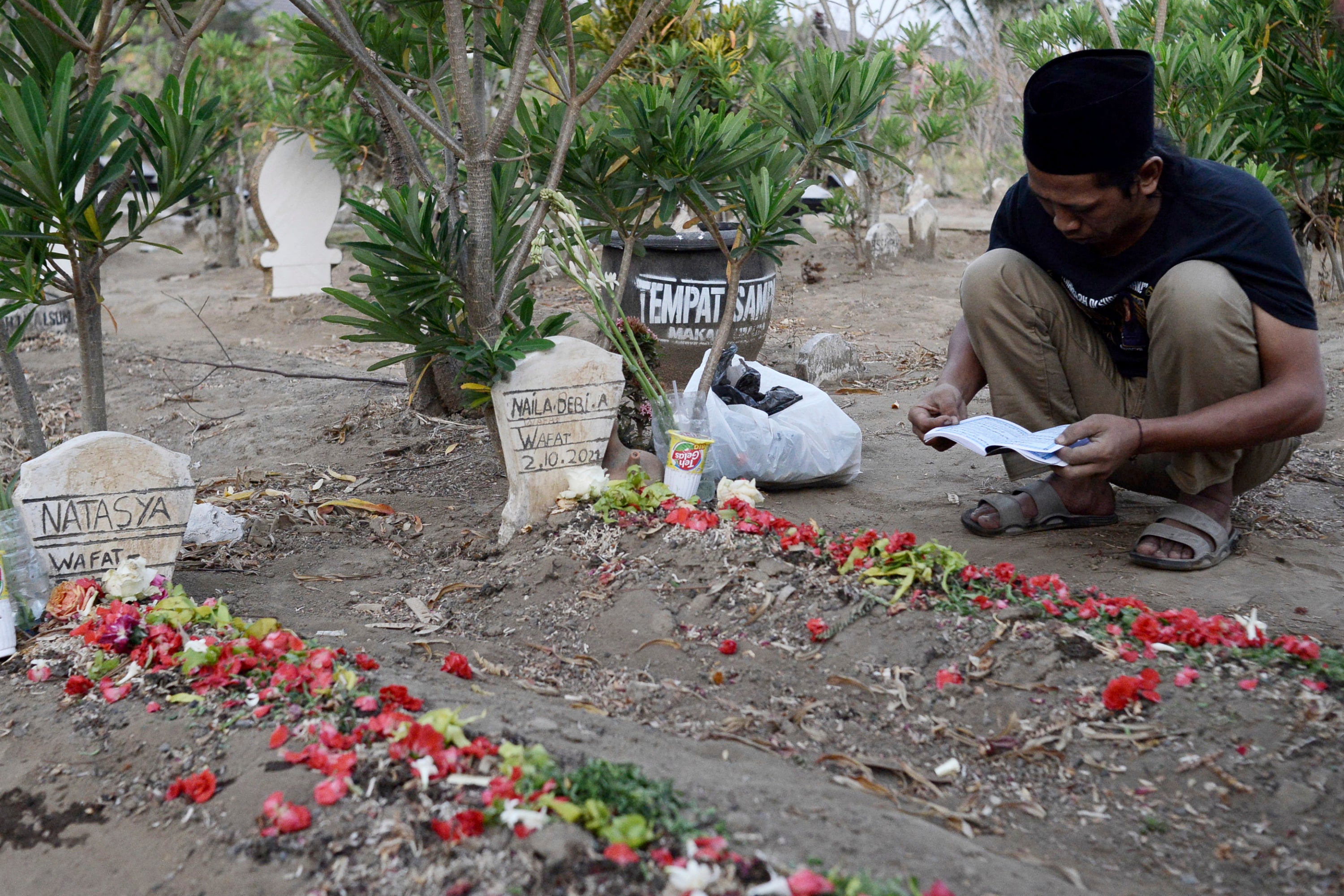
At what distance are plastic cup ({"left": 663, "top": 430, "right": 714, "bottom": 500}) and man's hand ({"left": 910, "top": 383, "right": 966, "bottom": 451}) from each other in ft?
1.89

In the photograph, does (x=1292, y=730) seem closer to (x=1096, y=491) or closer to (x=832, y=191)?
(x=1096, y=491)

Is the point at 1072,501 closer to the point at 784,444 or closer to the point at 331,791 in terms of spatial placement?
the point at 784,444

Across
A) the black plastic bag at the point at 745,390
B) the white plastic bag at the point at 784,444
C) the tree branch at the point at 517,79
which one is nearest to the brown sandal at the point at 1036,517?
the white plastic bag at the point at 784,444

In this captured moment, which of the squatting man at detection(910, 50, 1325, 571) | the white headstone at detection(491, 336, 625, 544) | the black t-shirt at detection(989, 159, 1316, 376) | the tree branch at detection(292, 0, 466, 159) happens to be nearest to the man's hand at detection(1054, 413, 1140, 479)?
the squatting man at detection(910, 50, 1325, 571)

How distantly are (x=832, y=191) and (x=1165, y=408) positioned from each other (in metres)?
6.59

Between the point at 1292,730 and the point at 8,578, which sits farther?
the point at 8,578

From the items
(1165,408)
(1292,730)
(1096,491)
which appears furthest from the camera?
(1096,491)

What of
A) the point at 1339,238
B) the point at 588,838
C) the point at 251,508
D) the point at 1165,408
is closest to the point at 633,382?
the point at 251,508

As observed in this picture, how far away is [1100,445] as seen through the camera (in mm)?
2312

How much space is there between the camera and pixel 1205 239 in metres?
2.38

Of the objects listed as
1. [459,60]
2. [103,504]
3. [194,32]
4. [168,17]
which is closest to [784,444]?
[459,60]

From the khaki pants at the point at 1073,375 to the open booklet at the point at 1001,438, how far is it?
257 mm

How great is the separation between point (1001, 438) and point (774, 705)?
930 millimetres

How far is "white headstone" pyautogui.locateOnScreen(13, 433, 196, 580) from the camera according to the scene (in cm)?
217
